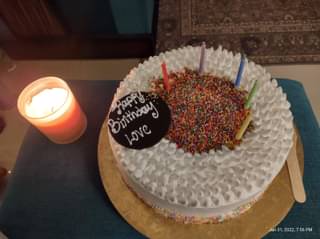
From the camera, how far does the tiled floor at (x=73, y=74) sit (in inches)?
66.9

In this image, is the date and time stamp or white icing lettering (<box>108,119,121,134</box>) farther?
the date and time stamp

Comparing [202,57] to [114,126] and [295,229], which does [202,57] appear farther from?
[295,229]

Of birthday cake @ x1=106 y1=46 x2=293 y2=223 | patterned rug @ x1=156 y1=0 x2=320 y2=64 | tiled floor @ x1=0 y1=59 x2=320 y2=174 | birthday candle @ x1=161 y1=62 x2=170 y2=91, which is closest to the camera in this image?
birthday cake @ x1=106 y1=46 x2=293 y2=223

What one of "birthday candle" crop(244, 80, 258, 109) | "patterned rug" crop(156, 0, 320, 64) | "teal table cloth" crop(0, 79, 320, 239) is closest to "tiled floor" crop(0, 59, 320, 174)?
"patterned rug" crop(156, 0, 320, 64)

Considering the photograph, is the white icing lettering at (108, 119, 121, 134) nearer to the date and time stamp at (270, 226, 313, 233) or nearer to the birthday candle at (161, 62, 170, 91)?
the birthday candle at (161, 62, 170, 91)

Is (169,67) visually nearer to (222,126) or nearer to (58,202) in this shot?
(222,126)

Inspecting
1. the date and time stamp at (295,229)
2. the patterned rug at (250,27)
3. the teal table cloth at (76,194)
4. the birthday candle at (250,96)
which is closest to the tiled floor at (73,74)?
the patterned rug at (250,27)

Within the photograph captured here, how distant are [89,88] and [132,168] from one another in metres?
0.52

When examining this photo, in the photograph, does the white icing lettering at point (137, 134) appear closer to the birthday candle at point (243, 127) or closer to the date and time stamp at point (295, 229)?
the birthday candle at point (243, 127)

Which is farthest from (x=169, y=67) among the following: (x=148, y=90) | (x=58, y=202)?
(x=58, y=202)

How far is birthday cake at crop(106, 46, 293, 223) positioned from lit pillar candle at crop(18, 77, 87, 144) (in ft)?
0.62

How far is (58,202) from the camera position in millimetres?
915

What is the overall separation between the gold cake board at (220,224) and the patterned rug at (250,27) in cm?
123

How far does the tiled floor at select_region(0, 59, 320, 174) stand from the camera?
5.57 feet
